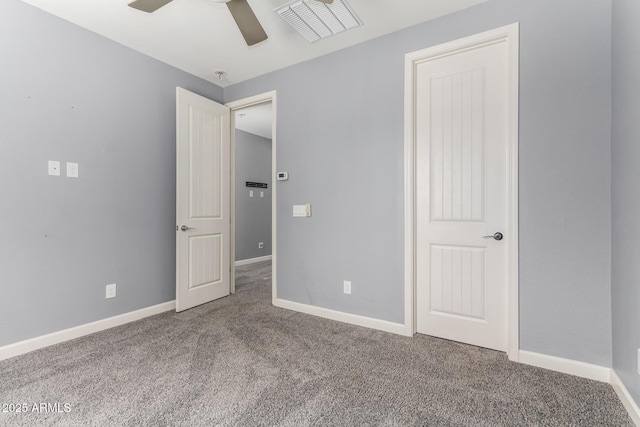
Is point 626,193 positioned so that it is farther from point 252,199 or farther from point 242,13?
point 252,199

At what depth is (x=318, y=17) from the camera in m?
2.21

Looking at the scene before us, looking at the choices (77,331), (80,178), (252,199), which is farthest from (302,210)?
(252,199)

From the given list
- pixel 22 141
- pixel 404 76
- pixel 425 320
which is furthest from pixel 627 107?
pixel 22 141

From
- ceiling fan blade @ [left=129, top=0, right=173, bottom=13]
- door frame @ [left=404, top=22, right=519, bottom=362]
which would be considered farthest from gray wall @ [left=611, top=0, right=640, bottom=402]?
ceiling fan blade @ [left=129, top=0, right=173, bottom=13]

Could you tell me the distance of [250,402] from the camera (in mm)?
1613

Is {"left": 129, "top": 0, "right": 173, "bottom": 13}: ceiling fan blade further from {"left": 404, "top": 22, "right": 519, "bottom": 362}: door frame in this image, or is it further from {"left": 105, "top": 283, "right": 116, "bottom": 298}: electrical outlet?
{"left": 105, "top": 283, "right": 116, "bottom": 298}: electrical outlet

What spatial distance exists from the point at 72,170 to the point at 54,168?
0.11 metres

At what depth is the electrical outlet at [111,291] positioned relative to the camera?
2.64 metres

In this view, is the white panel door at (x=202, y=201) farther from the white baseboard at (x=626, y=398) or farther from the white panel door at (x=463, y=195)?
the white baseboard at (x=626, y=398)

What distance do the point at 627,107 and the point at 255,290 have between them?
3716 mm

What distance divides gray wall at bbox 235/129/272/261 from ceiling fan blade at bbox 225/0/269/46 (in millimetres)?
3655

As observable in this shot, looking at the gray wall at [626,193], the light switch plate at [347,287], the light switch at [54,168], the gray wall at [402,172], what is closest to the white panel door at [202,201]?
the gray wall at [402,172]

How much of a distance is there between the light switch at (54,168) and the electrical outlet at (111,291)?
1.03m

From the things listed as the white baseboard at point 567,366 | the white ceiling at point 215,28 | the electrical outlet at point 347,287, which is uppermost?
the white ceiling at point 215,28
